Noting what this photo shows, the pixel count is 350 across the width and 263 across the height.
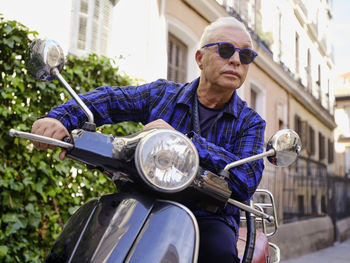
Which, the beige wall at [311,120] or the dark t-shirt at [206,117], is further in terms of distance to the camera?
the beige wall at [311,120]

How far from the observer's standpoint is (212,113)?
197 centimetres

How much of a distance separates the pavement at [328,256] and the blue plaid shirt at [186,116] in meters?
6.10

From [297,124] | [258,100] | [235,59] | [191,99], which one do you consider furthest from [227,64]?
[297,124]

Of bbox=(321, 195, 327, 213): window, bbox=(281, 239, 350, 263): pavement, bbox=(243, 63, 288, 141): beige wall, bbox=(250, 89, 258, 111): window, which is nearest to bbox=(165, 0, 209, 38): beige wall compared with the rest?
bbox=(243, 63, 288, 141): beige wall

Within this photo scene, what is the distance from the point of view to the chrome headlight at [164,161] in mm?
1200

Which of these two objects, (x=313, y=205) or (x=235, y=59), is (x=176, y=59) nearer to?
(x=313, y=205)

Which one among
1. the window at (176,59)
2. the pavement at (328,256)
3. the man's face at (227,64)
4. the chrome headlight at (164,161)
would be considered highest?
the window at (176,59)

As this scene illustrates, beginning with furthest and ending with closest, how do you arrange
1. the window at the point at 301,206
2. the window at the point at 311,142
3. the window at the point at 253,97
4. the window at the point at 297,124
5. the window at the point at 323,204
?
the window at the point at 311,142 < the window at the point at 297,124 < the window at the point at 253,97 < the window at the point at 323,204 < the window at the point at 301,206

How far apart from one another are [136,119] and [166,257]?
0.99 metres

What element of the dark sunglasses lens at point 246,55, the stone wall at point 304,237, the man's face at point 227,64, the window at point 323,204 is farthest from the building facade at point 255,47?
the dark sunglasses lens at point 246,55

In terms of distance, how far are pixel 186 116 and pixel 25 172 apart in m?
2.28

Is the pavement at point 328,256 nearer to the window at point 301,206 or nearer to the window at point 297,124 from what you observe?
the window at point 301,206

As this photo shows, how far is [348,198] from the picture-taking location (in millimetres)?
15484

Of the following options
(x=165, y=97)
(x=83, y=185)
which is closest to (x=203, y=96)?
(x=165, y=97)
